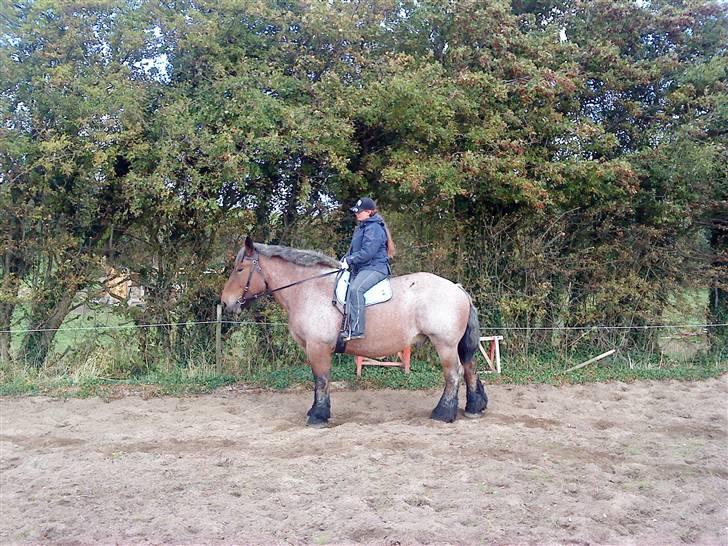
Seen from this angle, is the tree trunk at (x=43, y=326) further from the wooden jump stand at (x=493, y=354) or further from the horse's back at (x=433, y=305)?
the wooden jump stand at (x=493, y=354)

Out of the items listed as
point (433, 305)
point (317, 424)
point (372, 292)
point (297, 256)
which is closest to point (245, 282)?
point (297, 256)

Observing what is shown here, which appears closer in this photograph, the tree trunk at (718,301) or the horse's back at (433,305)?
the horse's back at (433,305)

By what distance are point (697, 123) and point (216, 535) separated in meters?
8.99

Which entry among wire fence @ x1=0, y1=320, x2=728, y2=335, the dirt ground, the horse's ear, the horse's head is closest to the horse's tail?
the dirt ground

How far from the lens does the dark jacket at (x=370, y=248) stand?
6062mm

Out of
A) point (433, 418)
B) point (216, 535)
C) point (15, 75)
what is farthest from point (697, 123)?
point (15, 75)

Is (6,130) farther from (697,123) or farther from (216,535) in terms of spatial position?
(697,123)

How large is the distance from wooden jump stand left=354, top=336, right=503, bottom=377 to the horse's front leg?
191cm

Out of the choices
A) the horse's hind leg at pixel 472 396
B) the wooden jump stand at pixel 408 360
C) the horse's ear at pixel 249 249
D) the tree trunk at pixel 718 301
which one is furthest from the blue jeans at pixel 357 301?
the tree trunk at pixel 718 301

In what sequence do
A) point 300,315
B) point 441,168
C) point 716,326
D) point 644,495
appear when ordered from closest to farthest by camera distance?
1. point 644,495
2. point 300,315
3. point 441,168
4. point 716,326

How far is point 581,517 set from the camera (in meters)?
3.84

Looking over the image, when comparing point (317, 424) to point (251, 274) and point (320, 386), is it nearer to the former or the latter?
point (320, 386)

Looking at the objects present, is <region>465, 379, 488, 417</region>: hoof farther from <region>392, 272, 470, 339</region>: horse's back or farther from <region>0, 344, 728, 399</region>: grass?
<region>0, 344, 728, 399</region>: grass

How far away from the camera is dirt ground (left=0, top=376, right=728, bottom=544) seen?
146 inches
